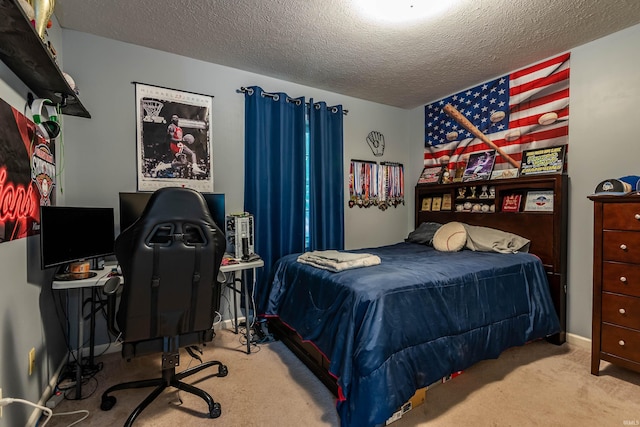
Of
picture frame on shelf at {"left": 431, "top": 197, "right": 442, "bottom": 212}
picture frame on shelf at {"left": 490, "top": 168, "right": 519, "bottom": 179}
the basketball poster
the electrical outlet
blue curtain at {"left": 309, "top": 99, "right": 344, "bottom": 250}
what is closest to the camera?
the basketball poster

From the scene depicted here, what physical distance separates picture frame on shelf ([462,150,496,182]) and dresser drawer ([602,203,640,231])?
1208 mm

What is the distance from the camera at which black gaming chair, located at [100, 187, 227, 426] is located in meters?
1.46

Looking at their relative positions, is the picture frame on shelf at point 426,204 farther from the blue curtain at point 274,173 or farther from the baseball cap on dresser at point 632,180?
the baseball cap on dresser at point 632,180

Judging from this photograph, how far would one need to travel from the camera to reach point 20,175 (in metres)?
1.49

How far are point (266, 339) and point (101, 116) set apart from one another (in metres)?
2.31

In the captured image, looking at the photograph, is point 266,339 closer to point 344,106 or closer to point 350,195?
point 350,195

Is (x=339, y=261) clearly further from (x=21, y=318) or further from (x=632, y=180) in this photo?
(x=632, y=180)

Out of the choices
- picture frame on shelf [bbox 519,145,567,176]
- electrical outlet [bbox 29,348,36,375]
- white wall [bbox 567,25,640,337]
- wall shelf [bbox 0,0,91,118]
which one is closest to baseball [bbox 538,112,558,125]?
white wall [bbox 567,25,640,337]

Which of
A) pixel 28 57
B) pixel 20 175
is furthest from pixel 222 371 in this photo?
pixel 28 57

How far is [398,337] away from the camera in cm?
161

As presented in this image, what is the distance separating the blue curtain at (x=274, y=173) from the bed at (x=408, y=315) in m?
0.39

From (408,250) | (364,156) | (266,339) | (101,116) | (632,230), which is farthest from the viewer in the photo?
(364,156)

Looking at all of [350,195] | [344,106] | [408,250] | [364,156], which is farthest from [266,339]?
A: [344,106]

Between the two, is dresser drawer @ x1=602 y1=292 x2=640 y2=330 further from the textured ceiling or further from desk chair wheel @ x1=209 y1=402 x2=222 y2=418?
desk chair wheel @ x1=209 y1=402 x2=222 y2=418
